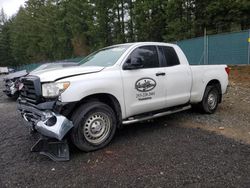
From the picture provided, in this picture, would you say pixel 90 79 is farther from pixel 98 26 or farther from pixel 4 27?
pixel 4 27

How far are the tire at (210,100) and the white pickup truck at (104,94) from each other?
0.48m

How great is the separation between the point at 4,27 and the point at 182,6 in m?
65.3

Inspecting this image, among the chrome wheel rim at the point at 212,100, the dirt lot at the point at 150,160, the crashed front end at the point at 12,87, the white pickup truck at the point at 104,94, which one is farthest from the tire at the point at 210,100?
the crashed front end at the point at 12,87

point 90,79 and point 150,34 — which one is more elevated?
point 150,34

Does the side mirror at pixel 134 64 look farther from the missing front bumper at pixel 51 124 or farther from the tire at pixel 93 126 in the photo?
the missing front bumper at pixel 51 124

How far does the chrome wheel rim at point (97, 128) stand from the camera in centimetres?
428

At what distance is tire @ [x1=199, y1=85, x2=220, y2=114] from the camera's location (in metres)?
6.54

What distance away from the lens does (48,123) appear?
12.9 feet

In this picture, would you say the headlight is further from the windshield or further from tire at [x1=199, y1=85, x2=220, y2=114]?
tire at [x1=199, y1=85, x2=220, y2=114]

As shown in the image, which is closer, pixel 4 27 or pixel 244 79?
pixel 244 79

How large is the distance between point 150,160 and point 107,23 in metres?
34.8

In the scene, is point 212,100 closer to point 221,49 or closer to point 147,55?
point 147,55

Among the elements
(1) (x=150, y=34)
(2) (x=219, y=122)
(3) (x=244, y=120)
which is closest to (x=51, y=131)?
(2) (x=219, y=122)

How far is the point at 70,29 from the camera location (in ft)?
145
